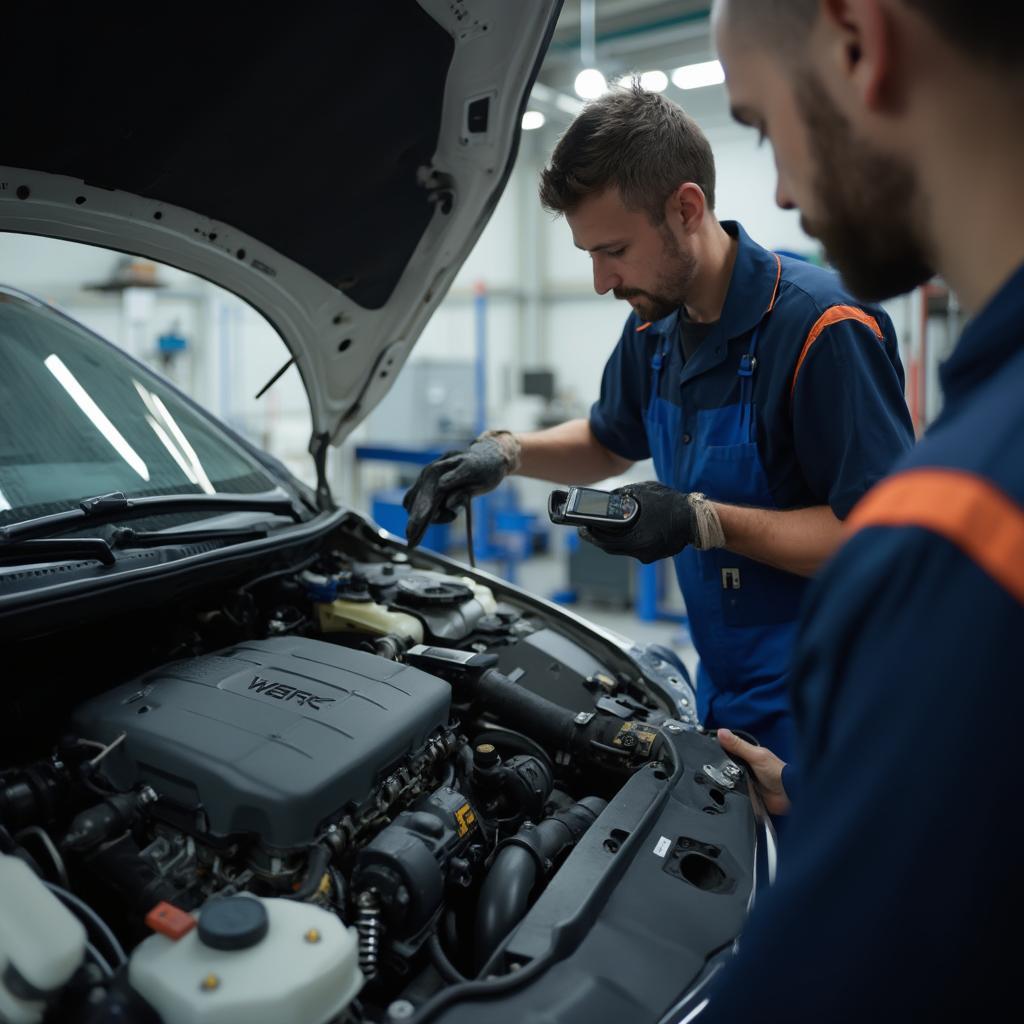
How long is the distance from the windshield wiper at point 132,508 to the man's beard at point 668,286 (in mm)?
859

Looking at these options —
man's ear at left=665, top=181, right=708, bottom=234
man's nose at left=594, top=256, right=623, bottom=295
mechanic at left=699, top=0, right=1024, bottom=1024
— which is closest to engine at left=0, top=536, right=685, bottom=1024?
mechanic at left=699, top=0, right=1024, bottom=1024

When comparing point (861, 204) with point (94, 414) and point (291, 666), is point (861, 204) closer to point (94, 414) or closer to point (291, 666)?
point (291, 666)

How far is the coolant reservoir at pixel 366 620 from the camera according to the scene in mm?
1714

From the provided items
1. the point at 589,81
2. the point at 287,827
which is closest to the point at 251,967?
the point at 287,827

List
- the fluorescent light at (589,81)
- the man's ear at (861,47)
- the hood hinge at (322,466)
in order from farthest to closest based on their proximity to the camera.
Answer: the fluorescent light at (589,81)
the hood hinge at (322,466)
the man's ear at (861,47)

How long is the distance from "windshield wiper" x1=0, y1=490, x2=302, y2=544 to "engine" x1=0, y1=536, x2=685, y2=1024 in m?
0.21

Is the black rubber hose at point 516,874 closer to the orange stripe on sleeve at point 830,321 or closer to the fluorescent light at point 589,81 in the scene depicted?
the orange stripe on sleeve at point 830,321

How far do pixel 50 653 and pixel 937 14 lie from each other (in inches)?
55.3

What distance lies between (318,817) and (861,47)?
102cm

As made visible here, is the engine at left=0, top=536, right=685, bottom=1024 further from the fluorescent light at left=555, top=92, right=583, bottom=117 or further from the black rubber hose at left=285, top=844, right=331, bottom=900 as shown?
the fluorescent light at left=555, top=92, right=583, bottom=117

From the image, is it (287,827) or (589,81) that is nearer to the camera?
(287,827)

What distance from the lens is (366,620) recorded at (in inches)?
68.2

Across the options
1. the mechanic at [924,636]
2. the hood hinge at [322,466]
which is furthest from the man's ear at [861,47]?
the hood hinge at [322,466]

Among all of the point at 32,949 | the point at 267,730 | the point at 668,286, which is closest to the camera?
the point at 32,949
